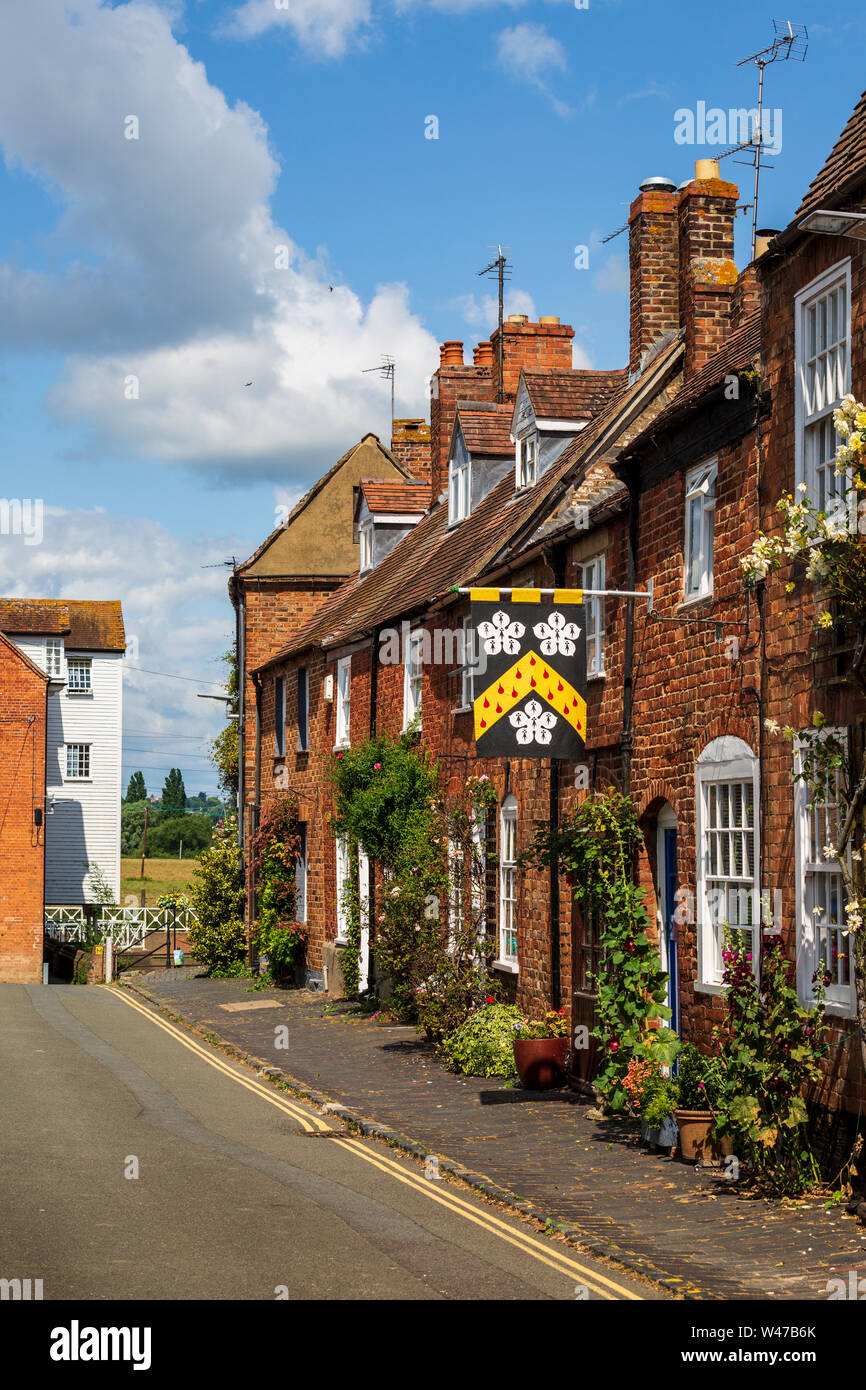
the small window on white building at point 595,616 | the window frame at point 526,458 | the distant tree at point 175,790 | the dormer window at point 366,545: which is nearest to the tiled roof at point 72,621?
the dormer window at point 366,545

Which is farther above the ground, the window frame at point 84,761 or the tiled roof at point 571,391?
the tiled roof at point 571,391

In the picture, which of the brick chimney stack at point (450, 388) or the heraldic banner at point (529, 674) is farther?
the brick chimney stack at point (450, 388)

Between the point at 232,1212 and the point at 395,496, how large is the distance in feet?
74.1

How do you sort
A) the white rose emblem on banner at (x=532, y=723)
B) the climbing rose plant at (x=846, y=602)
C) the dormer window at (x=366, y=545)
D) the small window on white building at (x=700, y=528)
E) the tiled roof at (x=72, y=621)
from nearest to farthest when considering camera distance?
the climbing rose plant at (x=846, y=602)
the small window on white building at (x=700, y=528)
the white rose emblem on banner at (x=532, y=723)
the dormer window at (x=366, y=545)
the tiled roof at (x=72, y=621)

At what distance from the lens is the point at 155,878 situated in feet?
311

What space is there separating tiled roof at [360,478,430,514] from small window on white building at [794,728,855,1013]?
20.4m

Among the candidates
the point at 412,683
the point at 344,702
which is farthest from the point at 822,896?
the point at 344,702

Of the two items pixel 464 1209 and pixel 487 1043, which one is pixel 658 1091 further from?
pixel 487 1043

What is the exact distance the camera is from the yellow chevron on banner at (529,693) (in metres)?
14.6

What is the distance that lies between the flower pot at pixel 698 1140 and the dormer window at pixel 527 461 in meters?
11.7

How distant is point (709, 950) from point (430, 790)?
9.93 m

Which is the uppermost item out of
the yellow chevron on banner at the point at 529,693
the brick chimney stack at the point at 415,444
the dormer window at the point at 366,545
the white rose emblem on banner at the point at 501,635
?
the brick chimney stack at the point at 415,444

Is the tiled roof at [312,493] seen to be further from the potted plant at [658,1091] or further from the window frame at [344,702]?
the potted plant at [658,1091]
